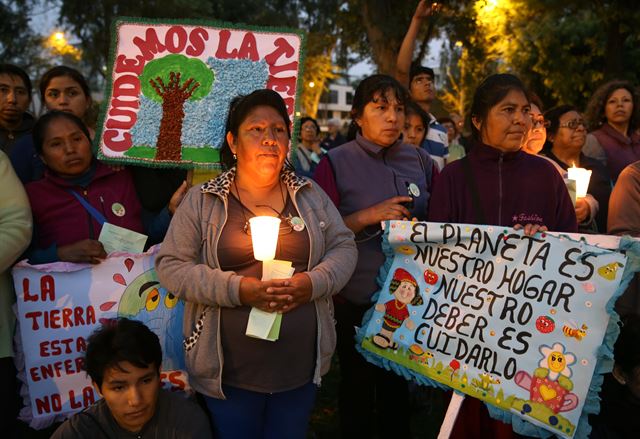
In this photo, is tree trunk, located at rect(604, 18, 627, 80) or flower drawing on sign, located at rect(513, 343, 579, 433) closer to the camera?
flower drawing on sign, located at rect(513, 343, 579, 433)

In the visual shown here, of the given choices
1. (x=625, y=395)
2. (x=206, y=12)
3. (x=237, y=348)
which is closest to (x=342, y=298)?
(x=237, y=348)

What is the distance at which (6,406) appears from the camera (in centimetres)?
299

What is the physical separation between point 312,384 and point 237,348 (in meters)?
0.41

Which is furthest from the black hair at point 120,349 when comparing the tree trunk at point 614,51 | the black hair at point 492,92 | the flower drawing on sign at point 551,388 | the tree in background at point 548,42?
the tree trunk at point 614,51

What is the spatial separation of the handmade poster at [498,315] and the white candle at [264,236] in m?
0.81

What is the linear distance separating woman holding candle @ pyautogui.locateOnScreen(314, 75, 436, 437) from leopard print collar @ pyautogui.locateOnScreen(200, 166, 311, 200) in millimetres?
486

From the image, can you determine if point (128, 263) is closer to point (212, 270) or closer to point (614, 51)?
point (212, 270)

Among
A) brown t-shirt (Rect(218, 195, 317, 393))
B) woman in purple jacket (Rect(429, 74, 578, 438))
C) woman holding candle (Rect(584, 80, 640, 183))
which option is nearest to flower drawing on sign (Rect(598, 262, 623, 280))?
woman in purple jacket (Rect(429, 74, 578, 438))

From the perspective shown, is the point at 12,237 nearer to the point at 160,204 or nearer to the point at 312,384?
the point at 160,204

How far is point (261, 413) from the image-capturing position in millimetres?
2609

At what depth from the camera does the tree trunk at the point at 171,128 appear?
339cm

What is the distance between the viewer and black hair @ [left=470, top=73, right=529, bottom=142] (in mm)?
2951

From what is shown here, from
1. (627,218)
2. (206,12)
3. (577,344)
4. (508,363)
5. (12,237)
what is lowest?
(508,363)

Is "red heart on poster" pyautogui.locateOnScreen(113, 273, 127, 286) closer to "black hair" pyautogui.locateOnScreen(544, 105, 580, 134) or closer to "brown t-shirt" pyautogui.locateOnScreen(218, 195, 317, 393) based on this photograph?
"brown t-shirt" pyautogui.locateOnScreen(218, 195, 317, 393)
